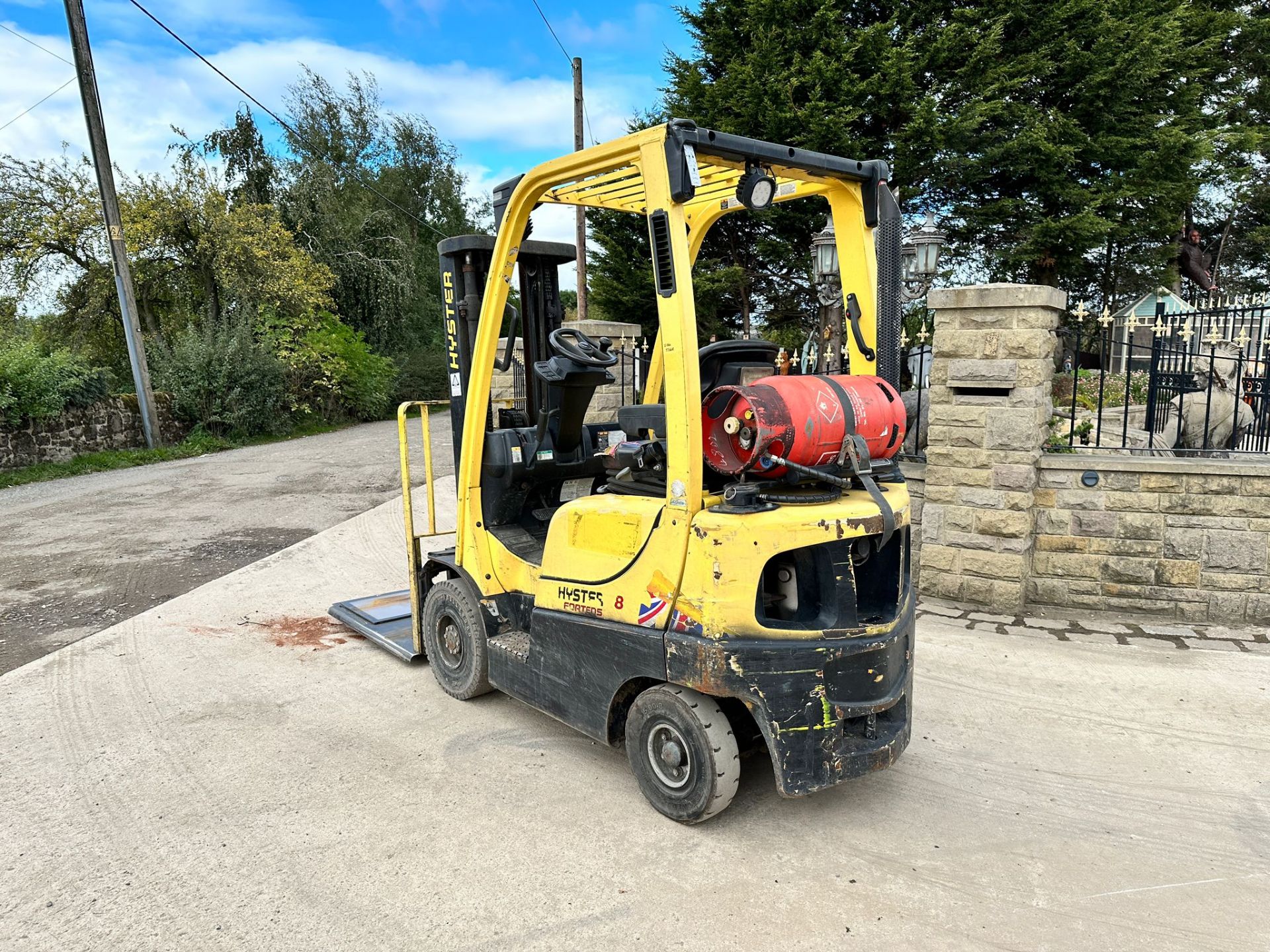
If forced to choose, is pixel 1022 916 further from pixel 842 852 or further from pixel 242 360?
pixel 242 360

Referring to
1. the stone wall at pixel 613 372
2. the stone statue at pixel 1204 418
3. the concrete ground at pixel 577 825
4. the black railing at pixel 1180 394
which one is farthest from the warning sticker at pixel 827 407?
the stone statue at pixel 1204 418

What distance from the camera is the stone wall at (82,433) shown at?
42.3 ft

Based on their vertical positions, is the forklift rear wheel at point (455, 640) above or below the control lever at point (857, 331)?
below

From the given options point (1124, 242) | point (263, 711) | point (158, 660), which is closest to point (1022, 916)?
point (263, 711)

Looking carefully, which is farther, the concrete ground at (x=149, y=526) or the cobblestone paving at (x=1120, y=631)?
the concrete ground at (x=149, y=526)

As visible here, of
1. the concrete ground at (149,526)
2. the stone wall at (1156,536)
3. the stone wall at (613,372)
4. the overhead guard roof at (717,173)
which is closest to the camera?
the overhead guard roof at (717,173)

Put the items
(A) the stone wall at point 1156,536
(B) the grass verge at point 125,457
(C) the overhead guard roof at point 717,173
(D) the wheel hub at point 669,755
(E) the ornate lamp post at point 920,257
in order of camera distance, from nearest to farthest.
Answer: (C) the overhead guard roof at point 717,173
(D) the wheel hub at point 669,755
(A) the stone wall at point 1156,536
(E) the ornate lamp post at point 920,257
(B) the grass verge at point 125,457

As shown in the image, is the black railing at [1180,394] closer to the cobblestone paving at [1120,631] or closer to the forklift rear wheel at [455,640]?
the cobblestone paving at [1120,631]

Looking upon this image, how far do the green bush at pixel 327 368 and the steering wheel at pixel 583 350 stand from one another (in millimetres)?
16913

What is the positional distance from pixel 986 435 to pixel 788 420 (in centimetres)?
344

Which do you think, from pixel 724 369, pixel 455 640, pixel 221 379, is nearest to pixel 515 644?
pixel 455 640

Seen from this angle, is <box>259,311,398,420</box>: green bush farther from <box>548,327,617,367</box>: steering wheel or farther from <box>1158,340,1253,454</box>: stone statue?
<box>1158,340,1253,454</box>: stone statue

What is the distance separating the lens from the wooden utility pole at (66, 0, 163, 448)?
13133 millimetres

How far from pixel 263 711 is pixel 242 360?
15.1 m
